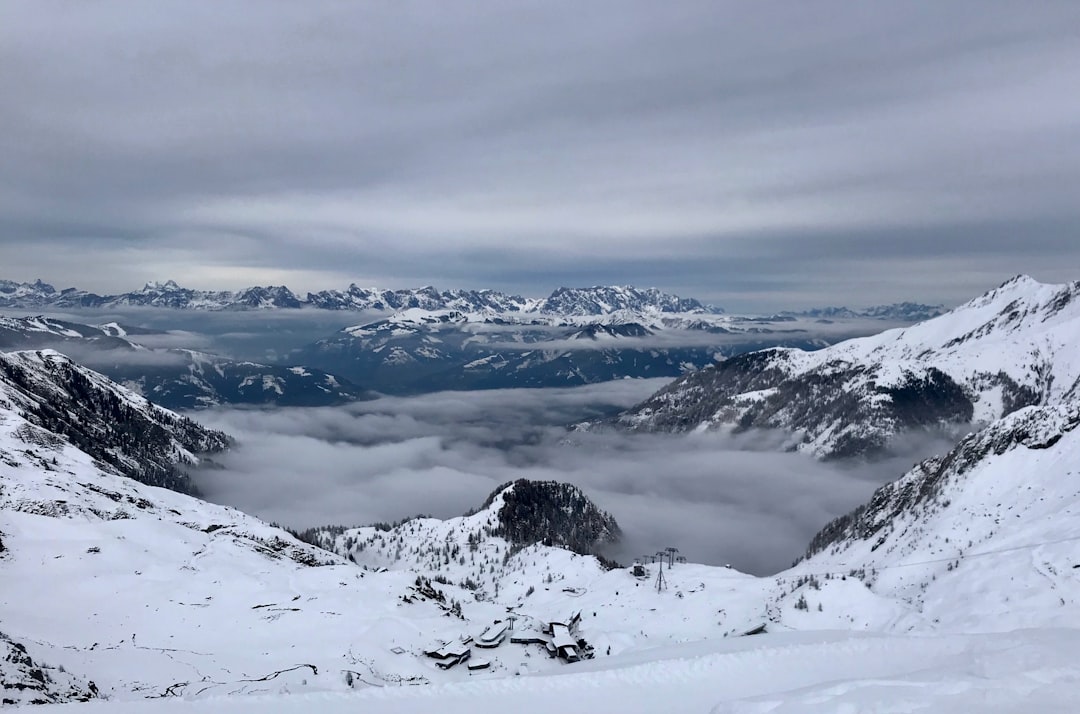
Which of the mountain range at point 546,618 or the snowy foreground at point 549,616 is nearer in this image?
the snowy foreground at point 549,616

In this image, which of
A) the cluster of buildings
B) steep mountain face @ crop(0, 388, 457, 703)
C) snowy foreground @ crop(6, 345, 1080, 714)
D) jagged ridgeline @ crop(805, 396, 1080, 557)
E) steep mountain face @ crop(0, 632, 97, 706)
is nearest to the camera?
steep mountain face @ crop(0, 632, 97, 706)

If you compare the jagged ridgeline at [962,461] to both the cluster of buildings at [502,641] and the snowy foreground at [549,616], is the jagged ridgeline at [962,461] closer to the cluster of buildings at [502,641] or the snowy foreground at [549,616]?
the snowy foreground at [549,616]

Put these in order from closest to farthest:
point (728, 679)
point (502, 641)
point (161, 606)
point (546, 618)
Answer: point (728, 679), point (502, 641), point (161, 606), point (546, 618)

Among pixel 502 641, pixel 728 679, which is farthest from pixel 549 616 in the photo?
pixel 728 679

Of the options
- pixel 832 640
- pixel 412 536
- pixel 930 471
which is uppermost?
pixel 930 471

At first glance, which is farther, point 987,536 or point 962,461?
point 962,461

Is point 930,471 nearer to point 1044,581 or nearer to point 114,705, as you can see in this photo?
point 1044,581

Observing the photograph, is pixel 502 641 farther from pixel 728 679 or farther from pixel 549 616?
pixel 728 679

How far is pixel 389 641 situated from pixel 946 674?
48571 millimetres

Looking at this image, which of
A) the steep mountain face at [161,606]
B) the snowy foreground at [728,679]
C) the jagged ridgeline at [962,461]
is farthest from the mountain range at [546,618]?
the jagged ridgeline at [962,461]

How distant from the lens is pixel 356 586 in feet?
241

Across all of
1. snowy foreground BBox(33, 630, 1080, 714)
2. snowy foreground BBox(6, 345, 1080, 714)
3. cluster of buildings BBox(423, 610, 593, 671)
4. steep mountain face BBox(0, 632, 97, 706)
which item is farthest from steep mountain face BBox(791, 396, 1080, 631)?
steep mountain face BBox(0, 632, 97, 706)

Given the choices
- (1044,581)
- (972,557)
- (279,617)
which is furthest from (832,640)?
(279,617)

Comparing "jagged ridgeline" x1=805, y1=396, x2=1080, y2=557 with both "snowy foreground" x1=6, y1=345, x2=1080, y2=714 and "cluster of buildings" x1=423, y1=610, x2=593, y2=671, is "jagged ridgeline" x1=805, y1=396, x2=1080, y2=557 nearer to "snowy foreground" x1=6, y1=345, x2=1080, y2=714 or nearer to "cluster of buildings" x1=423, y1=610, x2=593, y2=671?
"snowy foreground" x1=6, y1=345, x2=1080, y2=714
